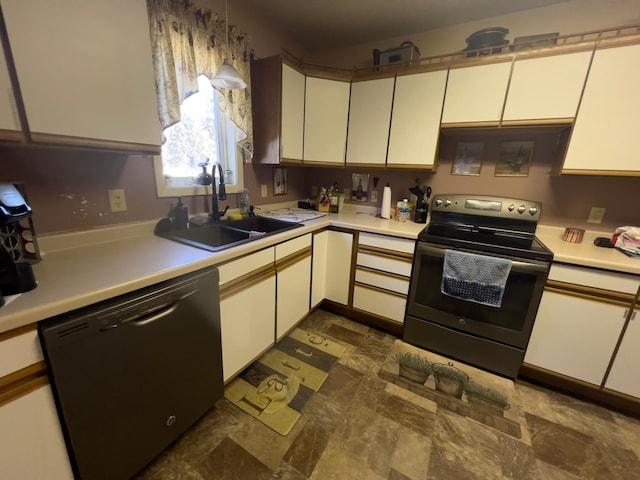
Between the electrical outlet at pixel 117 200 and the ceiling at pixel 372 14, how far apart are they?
65.8 inches

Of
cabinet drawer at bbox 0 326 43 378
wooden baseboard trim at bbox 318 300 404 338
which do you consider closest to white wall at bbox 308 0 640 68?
wooden baseboard trim at bbox 318 300 404 338

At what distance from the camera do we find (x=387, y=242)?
6.64ft

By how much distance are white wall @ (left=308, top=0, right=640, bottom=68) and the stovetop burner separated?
123 cm

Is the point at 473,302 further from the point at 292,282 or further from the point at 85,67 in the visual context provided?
the point at 85,67

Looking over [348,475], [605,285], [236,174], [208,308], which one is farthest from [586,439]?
[236,174]

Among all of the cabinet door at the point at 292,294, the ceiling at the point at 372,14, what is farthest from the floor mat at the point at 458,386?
the ceiling at the point at 372,14

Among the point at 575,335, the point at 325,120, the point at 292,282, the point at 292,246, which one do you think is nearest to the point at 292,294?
the point at 292,282

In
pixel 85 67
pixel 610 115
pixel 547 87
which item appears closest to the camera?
pixel 85 67

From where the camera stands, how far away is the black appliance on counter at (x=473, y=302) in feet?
5.32

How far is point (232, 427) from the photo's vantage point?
54.7 inches

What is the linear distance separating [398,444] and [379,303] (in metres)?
0.99

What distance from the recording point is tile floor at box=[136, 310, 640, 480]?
1.21m

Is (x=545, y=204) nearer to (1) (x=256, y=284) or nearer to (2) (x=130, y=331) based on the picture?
(1) (x=256, y=284)

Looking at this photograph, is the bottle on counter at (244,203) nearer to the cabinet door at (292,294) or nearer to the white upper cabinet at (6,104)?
the cabinet door at (292,294)
